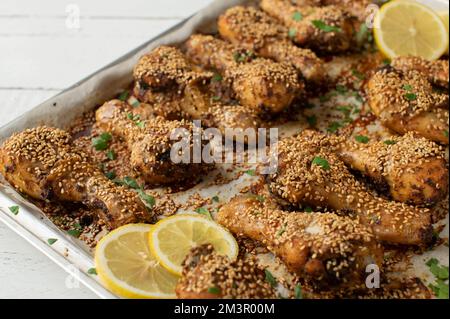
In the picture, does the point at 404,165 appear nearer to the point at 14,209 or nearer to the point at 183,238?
the point at 183,238

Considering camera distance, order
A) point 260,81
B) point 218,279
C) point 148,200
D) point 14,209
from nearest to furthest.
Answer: point 218,279 → point 14,209 → point 148,200 → point 260,81

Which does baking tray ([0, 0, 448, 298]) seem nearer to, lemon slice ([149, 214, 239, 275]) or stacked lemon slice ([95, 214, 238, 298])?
stacked lemon slice ([95, 214, 238, 298])

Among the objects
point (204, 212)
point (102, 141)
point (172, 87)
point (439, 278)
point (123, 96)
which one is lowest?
point (439, 278)

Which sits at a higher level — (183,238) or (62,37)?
(62,37)

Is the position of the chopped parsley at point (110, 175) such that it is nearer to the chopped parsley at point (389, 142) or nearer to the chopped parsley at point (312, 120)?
the chopped parsley at point (312, 120)

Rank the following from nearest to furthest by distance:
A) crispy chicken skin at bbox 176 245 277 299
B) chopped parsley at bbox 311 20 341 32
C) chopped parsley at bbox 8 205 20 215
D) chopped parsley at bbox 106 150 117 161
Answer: crispy chicken skin at bbox 176 245 277 299, chopped parsley at bbox 8 205 20 215, chopped parsley at bbox 106 150 117 161, chopped parsley at bbox 311 20 341 32

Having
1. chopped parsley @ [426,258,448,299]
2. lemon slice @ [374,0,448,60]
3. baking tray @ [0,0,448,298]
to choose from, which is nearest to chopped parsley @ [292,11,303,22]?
baking tray @ [0,0,448,298]

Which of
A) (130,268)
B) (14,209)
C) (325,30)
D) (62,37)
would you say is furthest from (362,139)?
(62,37)
